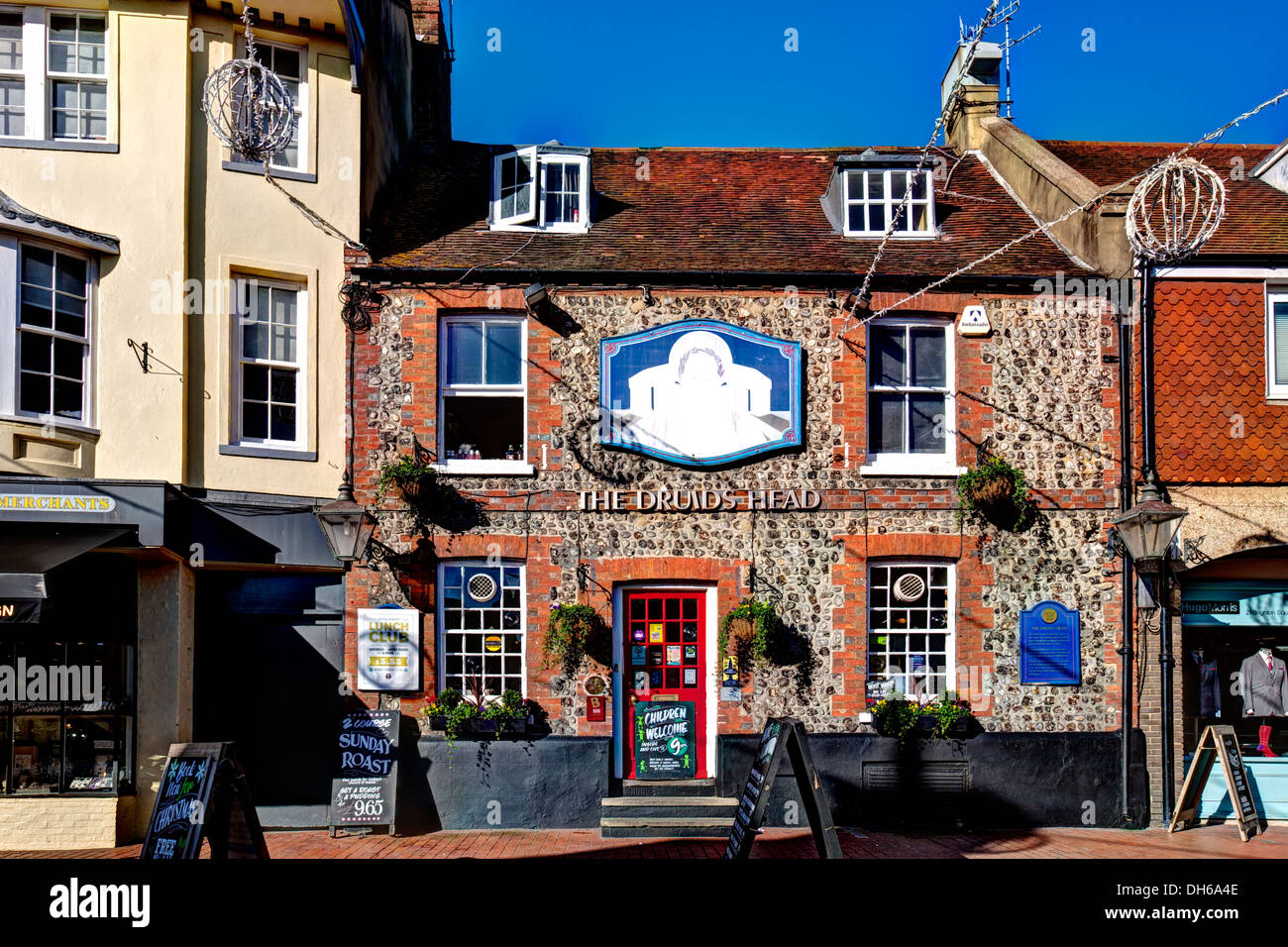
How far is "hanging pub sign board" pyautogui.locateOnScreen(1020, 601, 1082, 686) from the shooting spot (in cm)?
1209

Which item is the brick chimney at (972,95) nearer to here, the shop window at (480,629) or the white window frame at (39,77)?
the shop window at (480,629)

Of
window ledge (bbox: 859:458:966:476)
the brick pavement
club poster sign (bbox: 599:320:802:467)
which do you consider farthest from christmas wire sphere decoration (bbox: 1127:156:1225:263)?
the brick pavement

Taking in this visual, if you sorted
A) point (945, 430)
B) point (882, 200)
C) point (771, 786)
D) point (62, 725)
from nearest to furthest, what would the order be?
point (771, 786), point (62, 725), point (945, 430), point (882, 200)

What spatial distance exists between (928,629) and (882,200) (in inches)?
221

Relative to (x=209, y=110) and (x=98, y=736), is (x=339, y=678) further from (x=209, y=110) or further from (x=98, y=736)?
(x=209, y=110)

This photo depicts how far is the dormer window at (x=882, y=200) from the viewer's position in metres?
13.4

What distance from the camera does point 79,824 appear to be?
10.7m

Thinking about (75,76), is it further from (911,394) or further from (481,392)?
(911,394)

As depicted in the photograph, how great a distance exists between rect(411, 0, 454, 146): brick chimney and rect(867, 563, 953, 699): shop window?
1038cm

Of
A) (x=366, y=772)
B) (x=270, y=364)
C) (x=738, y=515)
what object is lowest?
(x=366, y=772)

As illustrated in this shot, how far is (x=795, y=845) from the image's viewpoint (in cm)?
1098

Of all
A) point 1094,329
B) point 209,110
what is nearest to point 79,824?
point 209,110

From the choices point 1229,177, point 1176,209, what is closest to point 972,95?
point 1229,177

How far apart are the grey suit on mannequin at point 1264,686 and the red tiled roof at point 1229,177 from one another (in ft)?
16.4
